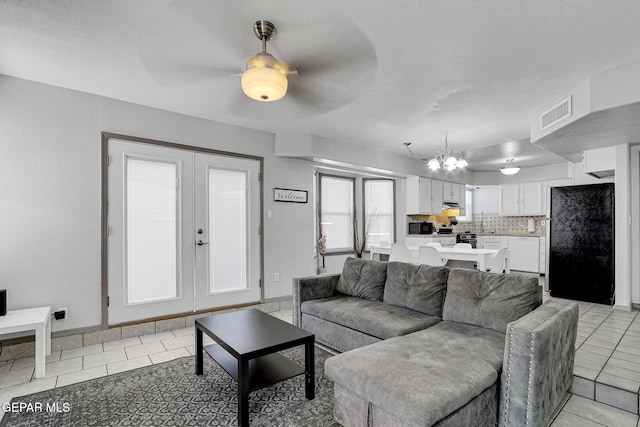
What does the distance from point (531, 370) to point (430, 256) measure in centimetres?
286

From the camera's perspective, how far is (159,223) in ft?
12.2

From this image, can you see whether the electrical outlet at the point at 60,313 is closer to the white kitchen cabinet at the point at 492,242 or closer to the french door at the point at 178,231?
the french door at the point at 178,231

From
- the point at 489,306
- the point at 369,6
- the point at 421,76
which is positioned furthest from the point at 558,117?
the point at 369,6

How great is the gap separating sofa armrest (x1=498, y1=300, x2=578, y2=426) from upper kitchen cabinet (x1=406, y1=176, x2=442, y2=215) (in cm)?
499

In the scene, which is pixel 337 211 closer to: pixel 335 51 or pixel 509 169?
pixel 509 169

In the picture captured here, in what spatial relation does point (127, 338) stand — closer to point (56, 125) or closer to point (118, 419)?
point (118, 419)

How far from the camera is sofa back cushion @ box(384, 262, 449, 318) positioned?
2.80 meters

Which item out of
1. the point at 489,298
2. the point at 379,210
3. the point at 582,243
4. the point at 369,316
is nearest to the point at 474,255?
the point at 582,243

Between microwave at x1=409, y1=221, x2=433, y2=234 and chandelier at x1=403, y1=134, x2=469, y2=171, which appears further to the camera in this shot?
microwave at x1=409, y1=221, x2=433, y2=234

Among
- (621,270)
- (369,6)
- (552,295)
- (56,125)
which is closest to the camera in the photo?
(369,6)

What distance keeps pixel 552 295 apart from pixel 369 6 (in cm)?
499

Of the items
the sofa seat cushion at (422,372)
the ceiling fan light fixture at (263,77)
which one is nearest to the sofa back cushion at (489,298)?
the sofa seat cushion at (422,372)

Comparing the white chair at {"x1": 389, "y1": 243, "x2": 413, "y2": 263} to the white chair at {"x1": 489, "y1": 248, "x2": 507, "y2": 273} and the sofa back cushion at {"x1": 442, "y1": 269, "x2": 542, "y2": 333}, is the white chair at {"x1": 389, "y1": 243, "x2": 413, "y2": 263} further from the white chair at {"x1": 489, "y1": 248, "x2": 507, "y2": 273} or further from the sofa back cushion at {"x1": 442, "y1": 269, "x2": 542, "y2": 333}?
the sofa back cushion at {"x1": 442, "y1": 269, "x2": 542, "y2": 333}

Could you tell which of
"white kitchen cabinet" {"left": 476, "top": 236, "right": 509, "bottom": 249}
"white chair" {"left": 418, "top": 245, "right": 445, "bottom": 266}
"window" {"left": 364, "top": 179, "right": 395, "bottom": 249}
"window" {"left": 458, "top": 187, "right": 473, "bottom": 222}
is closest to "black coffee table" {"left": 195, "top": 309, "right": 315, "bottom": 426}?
"white chair" {"left": 418, "top": 245, "right": 445, "bottom": 266}
